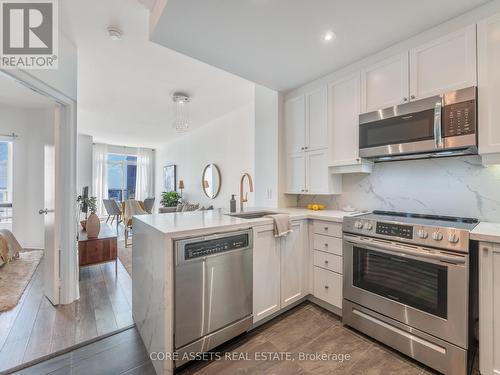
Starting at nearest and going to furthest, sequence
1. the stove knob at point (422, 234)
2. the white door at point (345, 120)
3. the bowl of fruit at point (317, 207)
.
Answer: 1. the stove knob at point (422, 234)
2. the white door at point (345, 120)
3. the bowl of fruit at point (317, 207)

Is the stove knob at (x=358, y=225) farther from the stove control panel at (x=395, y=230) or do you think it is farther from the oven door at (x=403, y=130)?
the oven door at (x=403, y=130)

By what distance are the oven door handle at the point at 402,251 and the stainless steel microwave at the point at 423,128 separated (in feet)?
2.59

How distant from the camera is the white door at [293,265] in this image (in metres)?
2.18

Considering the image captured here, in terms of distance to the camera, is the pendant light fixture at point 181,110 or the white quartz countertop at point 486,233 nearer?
the white quartz countertop at point 486,233

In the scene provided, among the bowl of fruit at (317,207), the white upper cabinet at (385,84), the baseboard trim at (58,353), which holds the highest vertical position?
the white upper cabinet at (385,84)

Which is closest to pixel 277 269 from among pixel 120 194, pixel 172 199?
pixel 172 199

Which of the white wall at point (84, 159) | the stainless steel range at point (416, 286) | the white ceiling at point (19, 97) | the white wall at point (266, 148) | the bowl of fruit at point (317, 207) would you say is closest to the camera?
the stainless steel range at point (416, 286)

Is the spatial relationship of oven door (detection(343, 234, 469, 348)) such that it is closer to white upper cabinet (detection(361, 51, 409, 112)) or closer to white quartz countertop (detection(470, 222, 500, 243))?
white quartz countertop (detection(470, 222, 500, 243))

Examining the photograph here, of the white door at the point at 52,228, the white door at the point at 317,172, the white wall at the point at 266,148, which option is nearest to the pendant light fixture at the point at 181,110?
the white wall at the point at 266,148

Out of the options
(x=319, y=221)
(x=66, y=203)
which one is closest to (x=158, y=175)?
(x=66, y=203)

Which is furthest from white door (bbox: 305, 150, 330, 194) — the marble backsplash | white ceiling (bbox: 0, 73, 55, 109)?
white ceiling (bbox: 0, 73, 55, 109)

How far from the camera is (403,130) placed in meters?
1.95

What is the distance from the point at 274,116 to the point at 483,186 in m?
2.17

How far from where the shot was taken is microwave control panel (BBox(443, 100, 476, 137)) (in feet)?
5.32
